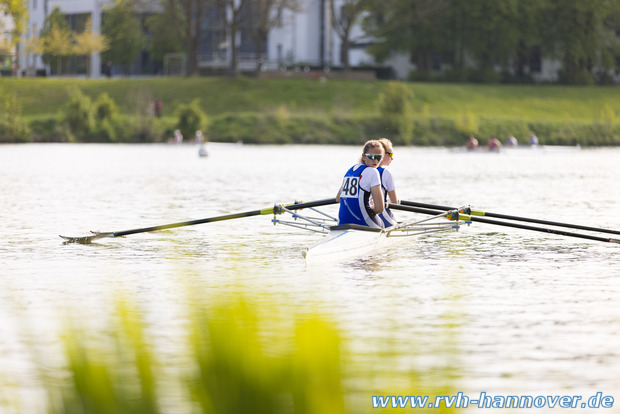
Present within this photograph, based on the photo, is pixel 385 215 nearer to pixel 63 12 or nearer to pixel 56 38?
pixel 56 38

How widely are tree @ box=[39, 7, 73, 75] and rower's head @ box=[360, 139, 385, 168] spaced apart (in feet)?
279

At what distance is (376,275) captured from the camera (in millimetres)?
13562

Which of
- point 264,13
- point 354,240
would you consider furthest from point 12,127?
point 354,240

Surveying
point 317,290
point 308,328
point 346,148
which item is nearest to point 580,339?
point 317,290

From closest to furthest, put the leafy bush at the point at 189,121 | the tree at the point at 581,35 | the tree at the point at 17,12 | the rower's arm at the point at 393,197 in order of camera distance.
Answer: the rower's arm at the point at 393,197
the tree at the point at 17,12
the leafy bush at the point at 189,121
the tree at the point at 581,35

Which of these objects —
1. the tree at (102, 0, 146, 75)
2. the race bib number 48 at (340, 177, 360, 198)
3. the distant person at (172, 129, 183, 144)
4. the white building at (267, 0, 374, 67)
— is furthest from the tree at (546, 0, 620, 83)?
the race bib number 48 at (340, 177, 360, 198)

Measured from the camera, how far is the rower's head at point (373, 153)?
15359mm

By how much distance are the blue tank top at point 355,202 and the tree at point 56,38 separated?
84.9 meters

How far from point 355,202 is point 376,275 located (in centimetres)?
206

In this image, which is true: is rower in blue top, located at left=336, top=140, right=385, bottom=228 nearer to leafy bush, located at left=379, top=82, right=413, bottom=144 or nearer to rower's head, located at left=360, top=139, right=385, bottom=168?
rower's head, located at left=360, top=139, right=385, bottom=168

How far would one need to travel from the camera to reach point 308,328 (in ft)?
14.2

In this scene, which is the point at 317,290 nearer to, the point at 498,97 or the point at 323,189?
the point at 323,189

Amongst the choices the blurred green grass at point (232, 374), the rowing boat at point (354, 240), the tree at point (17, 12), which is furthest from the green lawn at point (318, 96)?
the blurred green grass at point (232, 374)

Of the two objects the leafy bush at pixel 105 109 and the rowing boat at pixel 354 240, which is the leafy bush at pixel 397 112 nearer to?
the leafy bush at pixel 105 109
